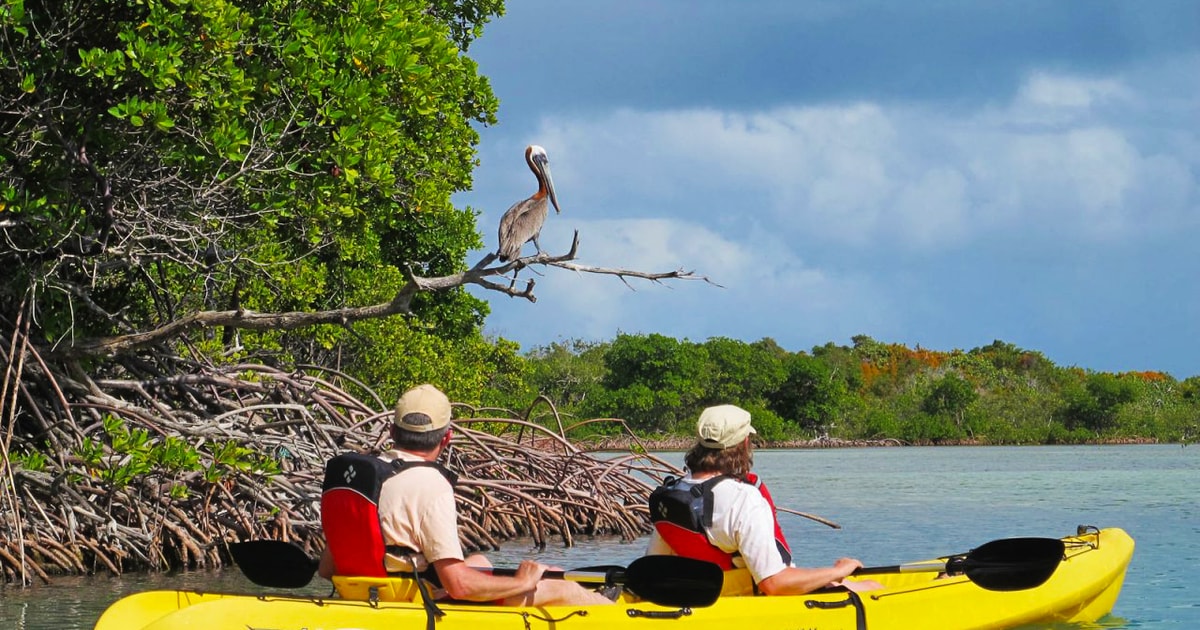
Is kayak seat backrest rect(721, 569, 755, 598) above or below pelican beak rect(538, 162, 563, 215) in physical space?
below

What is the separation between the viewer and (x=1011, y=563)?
590 cm

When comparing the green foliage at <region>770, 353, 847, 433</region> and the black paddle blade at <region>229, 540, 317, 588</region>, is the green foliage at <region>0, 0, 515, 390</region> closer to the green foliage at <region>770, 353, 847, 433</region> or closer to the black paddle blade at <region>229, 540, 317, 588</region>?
the black paddle blade at <region>229, 540, 317, 588</region>

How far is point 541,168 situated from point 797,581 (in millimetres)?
6470

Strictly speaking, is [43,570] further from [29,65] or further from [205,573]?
[29,65]

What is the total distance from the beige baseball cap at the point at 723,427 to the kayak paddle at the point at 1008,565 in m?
1.40

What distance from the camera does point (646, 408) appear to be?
158 feet

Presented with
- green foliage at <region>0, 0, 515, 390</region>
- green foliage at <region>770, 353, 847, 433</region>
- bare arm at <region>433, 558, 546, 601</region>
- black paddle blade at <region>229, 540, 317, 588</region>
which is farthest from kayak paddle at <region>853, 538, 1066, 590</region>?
green foliage at <region>770, 353, 847, 433</region>

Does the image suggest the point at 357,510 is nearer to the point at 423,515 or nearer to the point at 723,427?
the point at 423,515

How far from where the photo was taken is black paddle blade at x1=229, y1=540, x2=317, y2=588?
5.43 metres

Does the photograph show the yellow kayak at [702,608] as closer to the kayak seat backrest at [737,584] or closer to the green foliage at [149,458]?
the kayak seat backrest at [737,584]

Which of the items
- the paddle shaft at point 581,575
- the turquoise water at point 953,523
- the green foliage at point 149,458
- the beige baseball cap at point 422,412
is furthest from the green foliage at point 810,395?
the beige baseball cap at point 422,412

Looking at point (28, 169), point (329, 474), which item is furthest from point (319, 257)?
point (329, 474)

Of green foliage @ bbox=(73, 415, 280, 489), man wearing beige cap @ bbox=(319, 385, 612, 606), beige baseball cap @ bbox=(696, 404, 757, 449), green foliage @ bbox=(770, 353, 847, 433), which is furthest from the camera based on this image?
green foliage @ bbox=(770, 353, 847, 433)

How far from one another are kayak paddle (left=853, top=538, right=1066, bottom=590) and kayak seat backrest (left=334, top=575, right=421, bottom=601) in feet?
7.21
